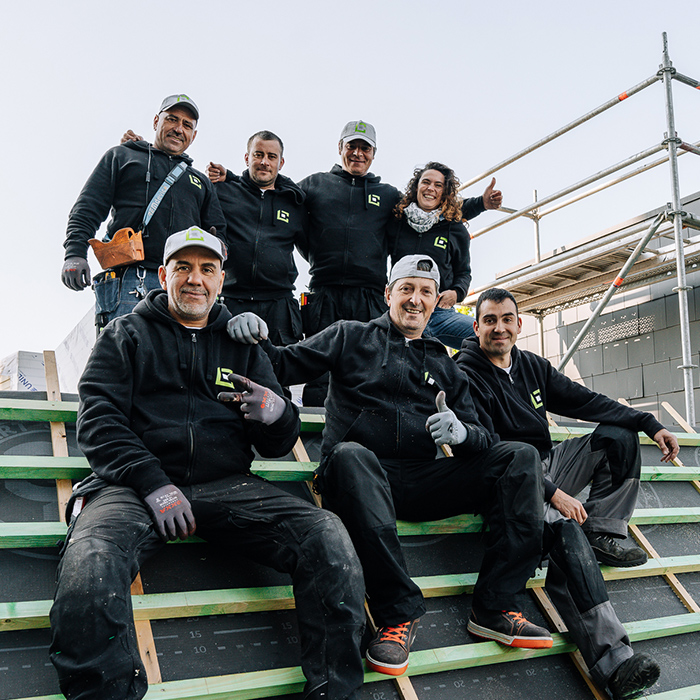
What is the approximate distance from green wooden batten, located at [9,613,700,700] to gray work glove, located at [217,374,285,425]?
813 millimetres

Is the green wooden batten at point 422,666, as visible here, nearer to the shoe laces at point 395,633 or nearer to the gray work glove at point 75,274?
the shoe laces at point 395,633

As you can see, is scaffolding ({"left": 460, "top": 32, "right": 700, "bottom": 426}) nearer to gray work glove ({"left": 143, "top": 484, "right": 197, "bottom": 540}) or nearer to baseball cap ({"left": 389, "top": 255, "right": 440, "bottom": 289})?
baseball cap ({"left": 389, "top": 255, "right": 440, "bottom": 289})

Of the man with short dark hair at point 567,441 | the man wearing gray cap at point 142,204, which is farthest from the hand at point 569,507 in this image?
the man wearing gray cap at point 142,204

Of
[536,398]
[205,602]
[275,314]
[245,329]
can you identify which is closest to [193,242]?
[245,329]

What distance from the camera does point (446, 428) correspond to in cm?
257

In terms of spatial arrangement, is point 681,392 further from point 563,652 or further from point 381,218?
point 563,652

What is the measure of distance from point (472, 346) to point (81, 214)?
219cm

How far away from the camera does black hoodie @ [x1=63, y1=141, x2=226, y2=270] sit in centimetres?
353

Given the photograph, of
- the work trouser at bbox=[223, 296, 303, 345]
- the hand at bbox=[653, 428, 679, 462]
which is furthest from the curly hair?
the hand at bbox=[653, 428, 679, 462]

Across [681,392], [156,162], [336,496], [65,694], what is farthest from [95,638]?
[681,392]

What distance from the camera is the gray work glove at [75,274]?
132 inches

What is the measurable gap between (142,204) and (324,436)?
5.73 ft

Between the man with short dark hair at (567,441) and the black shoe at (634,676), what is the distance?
0.31 meters

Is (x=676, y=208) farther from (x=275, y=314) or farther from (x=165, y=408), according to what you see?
(x=165, y=408)
